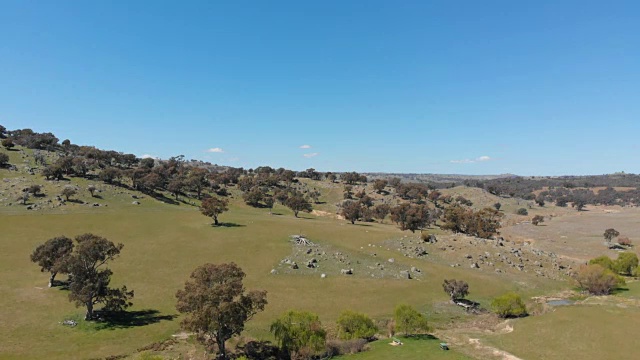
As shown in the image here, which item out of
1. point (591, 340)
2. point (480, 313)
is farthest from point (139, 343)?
point (591, 340)

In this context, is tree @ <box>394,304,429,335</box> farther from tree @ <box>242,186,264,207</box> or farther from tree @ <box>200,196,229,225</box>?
tree @ <box>242,186,264,207</box>

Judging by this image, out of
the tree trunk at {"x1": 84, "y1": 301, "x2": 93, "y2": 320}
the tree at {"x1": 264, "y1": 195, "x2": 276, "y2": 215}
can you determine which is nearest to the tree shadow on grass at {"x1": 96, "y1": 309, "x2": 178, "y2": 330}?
the tree trunk at {"x1": 84, "y1": 301, "x2": 93, "y2": 320}

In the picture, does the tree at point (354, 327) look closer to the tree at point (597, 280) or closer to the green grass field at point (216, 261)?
the green grass field at point (216, 261)

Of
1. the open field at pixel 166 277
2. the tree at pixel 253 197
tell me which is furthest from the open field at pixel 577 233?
the tree at pixel 253 197

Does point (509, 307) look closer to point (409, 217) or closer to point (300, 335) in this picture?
point (300, 335)

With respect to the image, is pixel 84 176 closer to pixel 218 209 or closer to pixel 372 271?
pixel 218 209

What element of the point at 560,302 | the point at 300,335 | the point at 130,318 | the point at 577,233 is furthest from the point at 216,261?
the point at 577,233
